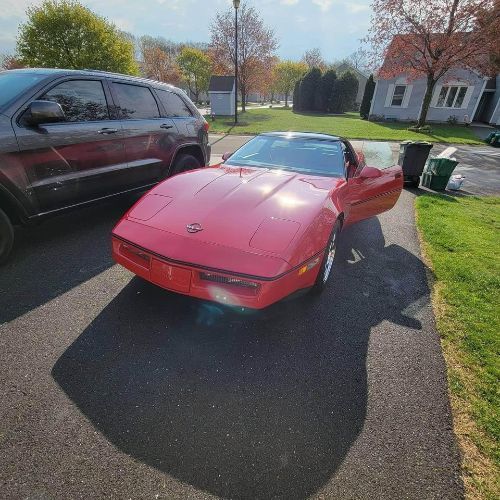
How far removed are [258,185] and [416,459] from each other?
7.62 ft

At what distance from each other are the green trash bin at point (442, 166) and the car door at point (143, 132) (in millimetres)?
6255

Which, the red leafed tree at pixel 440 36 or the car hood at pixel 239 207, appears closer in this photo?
the car hood at pixel 239 207

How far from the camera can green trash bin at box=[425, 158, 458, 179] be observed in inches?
285

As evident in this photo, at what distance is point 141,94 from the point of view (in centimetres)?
446

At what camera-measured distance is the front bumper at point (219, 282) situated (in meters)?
2.05

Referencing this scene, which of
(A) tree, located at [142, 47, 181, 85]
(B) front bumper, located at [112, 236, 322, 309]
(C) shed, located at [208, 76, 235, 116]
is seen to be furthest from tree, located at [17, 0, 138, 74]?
(A) tree, located at [142, 47, 181, 85]

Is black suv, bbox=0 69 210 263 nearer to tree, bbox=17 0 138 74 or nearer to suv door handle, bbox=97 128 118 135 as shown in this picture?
suv door handle, bbox=97 128 118 135

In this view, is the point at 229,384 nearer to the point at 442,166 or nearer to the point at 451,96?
the point at 442,166

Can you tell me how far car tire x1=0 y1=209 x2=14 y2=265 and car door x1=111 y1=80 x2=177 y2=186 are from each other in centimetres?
154

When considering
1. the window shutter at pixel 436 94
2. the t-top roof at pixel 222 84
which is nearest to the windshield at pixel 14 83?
the window shutter at pixel 436 94

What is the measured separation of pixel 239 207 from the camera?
2.53m

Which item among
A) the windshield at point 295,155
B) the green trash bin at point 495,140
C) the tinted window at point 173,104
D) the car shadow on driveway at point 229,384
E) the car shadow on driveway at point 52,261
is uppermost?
the tinted window at point 173,104

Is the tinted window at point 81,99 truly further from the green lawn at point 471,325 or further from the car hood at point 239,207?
A: the green lawn at point 471,325

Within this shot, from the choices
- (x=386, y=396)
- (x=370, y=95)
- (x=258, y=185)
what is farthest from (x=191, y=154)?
(x=370, y=95)
